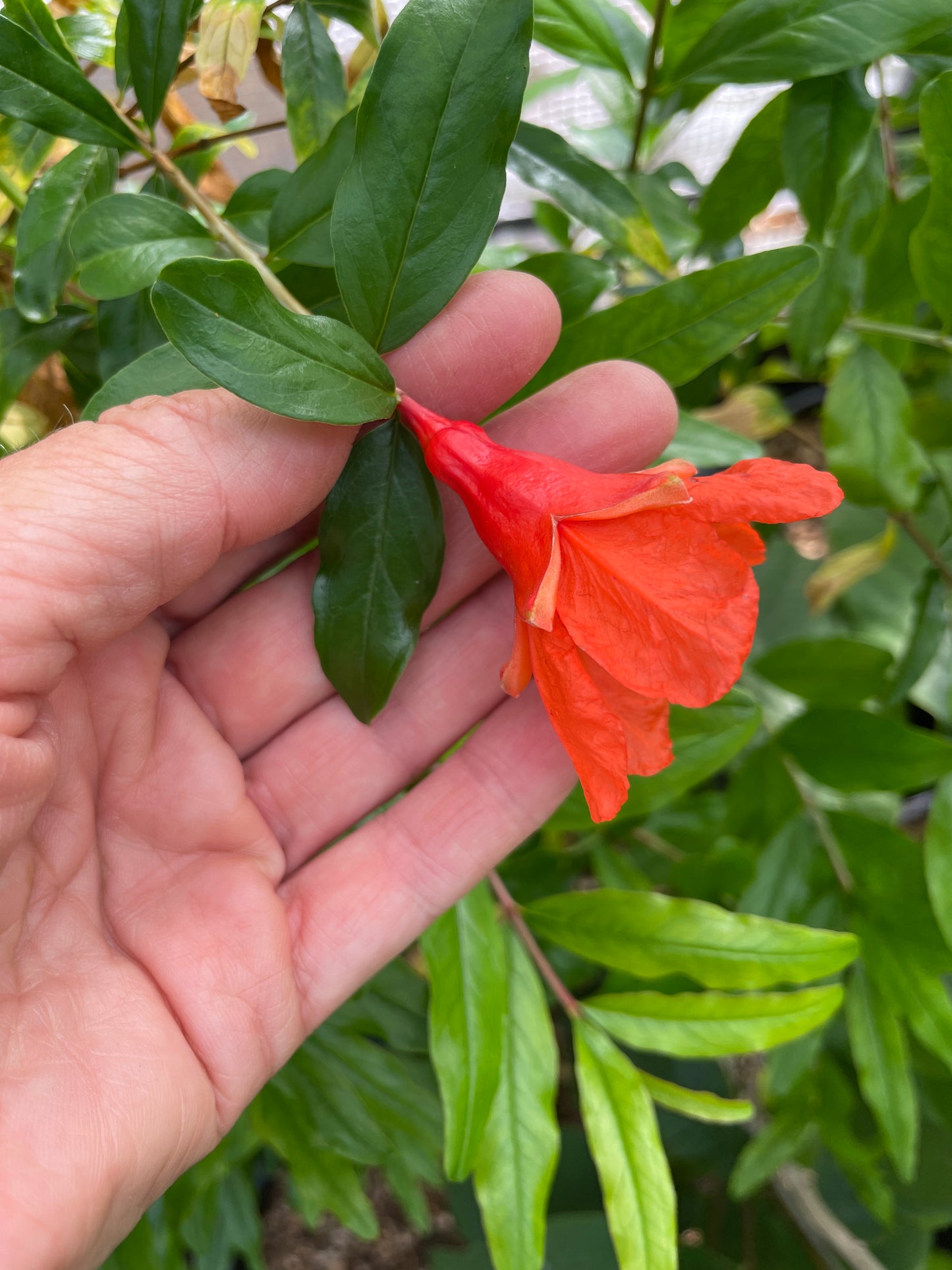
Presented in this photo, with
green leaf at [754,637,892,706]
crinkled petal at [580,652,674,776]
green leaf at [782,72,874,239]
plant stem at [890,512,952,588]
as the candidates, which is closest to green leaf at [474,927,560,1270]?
crinkled petal at [580,652,674,776]

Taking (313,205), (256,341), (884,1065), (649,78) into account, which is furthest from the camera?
(884,1065)

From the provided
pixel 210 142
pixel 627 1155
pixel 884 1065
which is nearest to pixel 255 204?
pixel 210 142

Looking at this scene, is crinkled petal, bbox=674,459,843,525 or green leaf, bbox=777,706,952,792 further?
green leaf, bbox=777,706,952,792

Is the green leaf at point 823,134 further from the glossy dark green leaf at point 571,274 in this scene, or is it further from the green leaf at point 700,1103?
the green leaf at point 700,1103

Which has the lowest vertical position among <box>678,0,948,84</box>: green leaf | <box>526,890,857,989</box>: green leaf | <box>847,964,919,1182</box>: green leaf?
<box>847,964,919,1182</box>: green leaf

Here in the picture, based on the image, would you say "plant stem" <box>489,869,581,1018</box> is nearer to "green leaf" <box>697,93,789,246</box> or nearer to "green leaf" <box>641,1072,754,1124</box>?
"green leaf" <box>641,1072,754,1124</box>

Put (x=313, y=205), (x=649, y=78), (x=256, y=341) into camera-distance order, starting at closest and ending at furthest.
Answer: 1. (x=256, y=341)
2. (x=313, y=205)
3. (x=649, y=78)

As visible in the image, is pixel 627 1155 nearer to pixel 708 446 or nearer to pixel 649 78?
pixel 708 446
